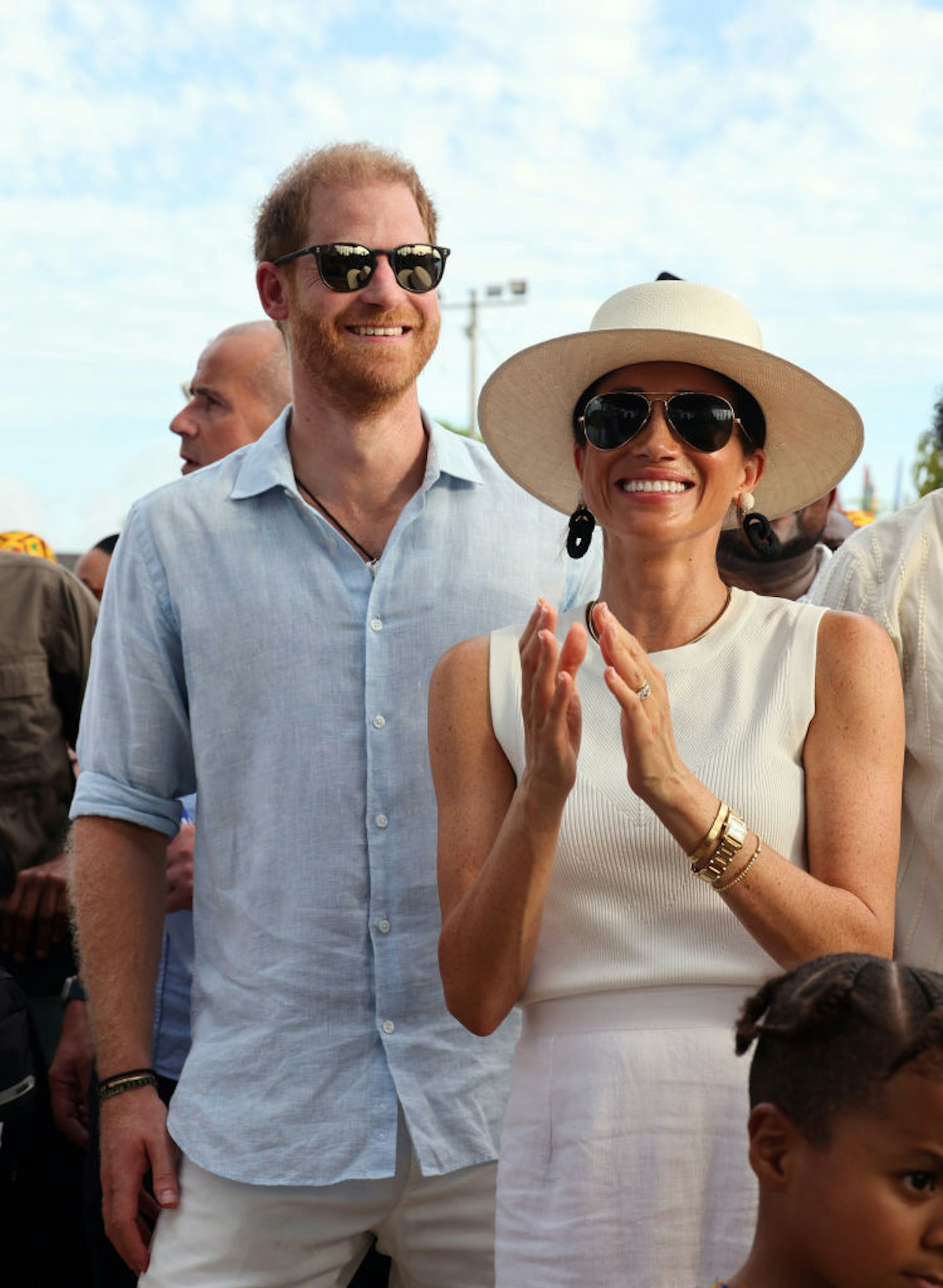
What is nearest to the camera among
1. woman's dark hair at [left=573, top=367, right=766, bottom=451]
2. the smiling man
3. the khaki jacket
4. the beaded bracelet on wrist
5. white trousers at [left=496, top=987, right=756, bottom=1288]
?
white trousers at [left=496, top=987, right=756, bottom=1288]

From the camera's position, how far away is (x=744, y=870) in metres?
2.14

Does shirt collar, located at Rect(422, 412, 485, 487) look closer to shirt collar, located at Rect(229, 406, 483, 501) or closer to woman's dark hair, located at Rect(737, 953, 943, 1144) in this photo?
shirt collar, located at Rect(229, 406, 483, 501)

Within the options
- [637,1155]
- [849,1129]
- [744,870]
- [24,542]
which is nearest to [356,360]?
[744,870]

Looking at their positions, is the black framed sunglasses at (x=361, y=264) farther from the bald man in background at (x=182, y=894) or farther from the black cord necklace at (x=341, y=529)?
the bald man in background at (x=182, y=894)

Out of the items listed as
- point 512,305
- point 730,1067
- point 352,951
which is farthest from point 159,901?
point 512,305

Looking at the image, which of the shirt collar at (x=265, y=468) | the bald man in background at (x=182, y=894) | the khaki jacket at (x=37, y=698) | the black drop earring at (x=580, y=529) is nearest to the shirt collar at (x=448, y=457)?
the shirt collar at (x=265, y=468)

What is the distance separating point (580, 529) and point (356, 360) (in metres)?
0.65

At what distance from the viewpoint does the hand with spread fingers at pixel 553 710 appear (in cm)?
212

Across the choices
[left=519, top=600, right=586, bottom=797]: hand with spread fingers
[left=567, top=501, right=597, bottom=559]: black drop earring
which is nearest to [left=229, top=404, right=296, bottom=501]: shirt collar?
[left=567, top=501, right=597, bottom=559]: black drop earring

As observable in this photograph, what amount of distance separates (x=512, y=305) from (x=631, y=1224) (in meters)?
32.6

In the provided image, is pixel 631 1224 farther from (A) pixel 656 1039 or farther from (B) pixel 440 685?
(B) pixel 440 685

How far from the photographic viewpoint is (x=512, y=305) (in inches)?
1326

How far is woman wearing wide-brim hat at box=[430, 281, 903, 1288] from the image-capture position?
2176mm

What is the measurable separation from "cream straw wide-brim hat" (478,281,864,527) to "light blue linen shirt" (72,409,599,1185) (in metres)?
0.26
